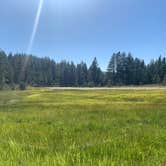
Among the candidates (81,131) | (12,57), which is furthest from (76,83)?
(81,131)

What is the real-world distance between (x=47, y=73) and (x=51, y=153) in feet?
465

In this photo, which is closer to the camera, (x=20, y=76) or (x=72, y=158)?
(x=72, y=158)

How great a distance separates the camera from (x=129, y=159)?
755 cm

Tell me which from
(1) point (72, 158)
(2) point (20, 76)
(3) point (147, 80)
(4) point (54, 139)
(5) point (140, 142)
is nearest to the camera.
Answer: (1) point (72, 158)

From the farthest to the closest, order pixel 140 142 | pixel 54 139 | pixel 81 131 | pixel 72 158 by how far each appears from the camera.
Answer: pixel 81 131 → pixel 54 139 → pixel 140 142 → pixel 72 158

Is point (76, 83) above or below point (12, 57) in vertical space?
below

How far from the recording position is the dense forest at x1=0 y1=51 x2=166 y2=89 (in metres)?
113

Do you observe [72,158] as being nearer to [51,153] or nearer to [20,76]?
[51,153]

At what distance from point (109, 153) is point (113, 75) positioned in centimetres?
11237

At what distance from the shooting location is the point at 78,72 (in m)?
139

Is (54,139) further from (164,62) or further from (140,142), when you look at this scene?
(164,62)

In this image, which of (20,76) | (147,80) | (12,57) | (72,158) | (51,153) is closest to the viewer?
(72,158)

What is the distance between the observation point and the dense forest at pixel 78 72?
371 ft

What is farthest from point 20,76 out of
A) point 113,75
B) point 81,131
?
point 81,131
